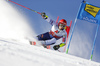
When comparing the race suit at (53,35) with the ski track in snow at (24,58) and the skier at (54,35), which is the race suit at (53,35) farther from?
the ski track in snow at (24,58)

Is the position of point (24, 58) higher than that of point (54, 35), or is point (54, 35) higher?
point (54, 35)

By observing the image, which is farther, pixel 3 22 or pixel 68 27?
pixel 3 22

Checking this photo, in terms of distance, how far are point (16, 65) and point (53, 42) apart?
19.8ft

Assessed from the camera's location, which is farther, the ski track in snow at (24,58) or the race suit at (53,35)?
the race suit at (53,35)

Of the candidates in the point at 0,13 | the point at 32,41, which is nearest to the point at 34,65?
the point at 32,41

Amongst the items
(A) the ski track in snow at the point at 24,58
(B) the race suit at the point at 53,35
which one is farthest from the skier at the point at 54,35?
(A) the ski track in snow at the point at 24,58

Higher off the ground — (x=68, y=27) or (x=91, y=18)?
(x=91, y=18)

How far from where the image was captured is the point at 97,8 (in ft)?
26.5

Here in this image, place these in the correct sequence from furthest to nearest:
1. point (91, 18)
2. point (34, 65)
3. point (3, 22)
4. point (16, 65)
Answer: point (3, 22), point (91, 18), point (34, 65), point (16, 65)

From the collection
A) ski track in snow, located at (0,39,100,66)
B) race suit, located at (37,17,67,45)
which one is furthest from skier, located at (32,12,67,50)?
ski track in snow, located at (0,39,100,66)

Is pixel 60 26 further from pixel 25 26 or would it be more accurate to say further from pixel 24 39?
pixel 25 26

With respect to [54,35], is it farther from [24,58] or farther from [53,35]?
[24,58]

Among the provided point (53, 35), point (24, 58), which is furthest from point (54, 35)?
point (24, 58)

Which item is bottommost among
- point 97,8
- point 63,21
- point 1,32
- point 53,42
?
point 53,42
